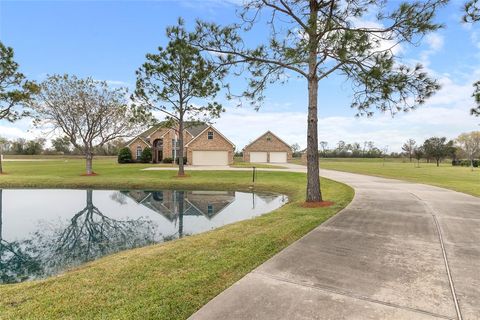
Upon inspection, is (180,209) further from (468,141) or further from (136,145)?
(468,141)

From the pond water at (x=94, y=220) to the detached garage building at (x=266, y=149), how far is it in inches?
1359

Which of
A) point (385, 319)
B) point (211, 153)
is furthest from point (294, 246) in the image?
point (211, 153)

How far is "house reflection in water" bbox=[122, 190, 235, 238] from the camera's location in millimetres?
11719

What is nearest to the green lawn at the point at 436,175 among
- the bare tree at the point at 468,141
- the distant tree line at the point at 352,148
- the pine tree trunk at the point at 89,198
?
the pine tree trunk at the point at 89,198

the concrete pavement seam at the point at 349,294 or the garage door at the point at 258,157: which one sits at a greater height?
the garage door at the point at 258,157

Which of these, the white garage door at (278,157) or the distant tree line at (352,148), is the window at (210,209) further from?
the distant tree line at (352,148)

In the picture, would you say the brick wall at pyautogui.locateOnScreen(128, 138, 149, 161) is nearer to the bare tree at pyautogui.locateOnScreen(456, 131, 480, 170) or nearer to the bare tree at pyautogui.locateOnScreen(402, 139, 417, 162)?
the bare tree at pyautogui.locateOnScreen(402, 139, 417, 162)

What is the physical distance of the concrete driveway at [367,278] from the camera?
3.05 meters

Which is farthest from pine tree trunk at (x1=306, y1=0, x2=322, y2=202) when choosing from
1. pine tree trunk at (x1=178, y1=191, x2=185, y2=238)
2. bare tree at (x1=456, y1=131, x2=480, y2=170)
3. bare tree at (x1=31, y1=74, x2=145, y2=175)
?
bare tree at (x1=456, y1=131, x2=480, y2=170)

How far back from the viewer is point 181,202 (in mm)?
14523

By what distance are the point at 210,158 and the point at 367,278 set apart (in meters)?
37.5

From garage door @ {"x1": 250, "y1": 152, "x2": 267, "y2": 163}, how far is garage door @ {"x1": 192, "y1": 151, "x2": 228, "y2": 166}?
1218 centimetres

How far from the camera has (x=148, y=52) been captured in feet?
72.4

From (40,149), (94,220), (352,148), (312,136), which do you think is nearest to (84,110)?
(94,220)
